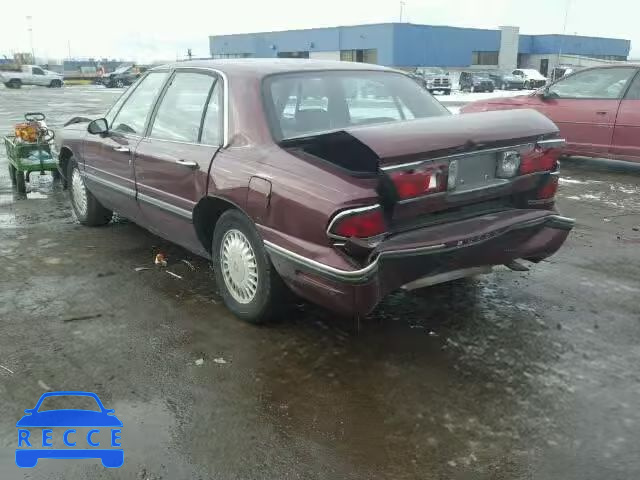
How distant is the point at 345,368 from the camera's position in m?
3.22

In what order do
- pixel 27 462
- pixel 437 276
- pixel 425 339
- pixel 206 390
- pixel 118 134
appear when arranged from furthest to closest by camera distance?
pixel 118 134
pixel 425 339
pixel 437 276
pixel 206 390
pixel 27 462

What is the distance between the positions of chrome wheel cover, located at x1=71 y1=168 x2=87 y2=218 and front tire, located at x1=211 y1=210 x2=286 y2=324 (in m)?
2.56

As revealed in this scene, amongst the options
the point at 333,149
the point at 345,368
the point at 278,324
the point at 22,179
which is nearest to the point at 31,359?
the point at 278,324

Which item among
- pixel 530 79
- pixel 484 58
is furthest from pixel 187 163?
pixel 484 58

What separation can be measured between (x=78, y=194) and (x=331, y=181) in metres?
3.94

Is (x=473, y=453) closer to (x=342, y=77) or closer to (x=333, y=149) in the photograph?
(x=333, y=149)

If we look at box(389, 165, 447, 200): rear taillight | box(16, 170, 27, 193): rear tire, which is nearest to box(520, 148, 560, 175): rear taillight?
box(389, 165, 447, 200): rear taillight

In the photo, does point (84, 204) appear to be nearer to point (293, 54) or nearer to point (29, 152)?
point (29, 152)

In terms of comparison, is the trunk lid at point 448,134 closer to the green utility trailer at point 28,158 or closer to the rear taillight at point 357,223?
the rear taillight at point 357,223

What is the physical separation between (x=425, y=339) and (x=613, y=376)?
3.31ft

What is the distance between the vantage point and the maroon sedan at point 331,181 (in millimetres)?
2996

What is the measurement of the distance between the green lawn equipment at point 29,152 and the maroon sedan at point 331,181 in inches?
127

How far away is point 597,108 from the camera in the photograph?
845 cm

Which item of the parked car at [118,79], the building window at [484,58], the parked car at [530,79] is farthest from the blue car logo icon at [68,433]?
the building window at [484,58]
